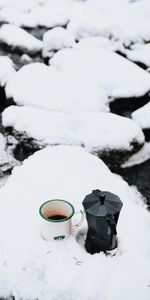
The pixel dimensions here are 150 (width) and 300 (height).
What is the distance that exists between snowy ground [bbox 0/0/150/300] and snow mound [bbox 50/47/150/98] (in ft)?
0.06

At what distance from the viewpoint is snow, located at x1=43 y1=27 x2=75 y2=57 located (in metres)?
7.16

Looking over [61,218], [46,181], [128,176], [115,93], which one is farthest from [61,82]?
[61,218]

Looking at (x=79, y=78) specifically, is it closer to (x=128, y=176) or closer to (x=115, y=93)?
(x=115, y=93)

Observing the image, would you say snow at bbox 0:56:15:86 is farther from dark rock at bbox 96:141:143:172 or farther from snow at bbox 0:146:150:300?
snow at bbox 0:146:150:300

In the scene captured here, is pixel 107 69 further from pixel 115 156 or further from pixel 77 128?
pixel 115 156

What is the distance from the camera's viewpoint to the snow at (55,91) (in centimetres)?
553

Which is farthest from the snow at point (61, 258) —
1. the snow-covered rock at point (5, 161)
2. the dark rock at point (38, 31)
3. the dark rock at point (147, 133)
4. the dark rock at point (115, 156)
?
the dark rock at point (38, 31)

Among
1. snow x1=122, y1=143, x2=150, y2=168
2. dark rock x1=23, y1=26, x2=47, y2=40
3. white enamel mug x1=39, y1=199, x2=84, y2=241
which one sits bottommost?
snow x1=122, y1=143, x2=150, y2=168

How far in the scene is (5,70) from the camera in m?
6.38

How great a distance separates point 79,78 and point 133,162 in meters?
1.82

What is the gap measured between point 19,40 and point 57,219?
213 inches

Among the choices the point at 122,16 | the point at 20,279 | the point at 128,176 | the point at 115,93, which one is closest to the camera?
the point at 20,279

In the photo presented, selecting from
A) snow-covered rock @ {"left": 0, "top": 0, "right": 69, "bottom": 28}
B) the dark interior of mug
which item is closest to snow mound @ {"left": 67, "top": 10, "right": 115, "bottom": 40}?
snow-covered rock @ {"left": 0, "top": 0, "right": 69, "bottom": 28}

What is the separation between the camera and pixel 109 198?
2.53m
